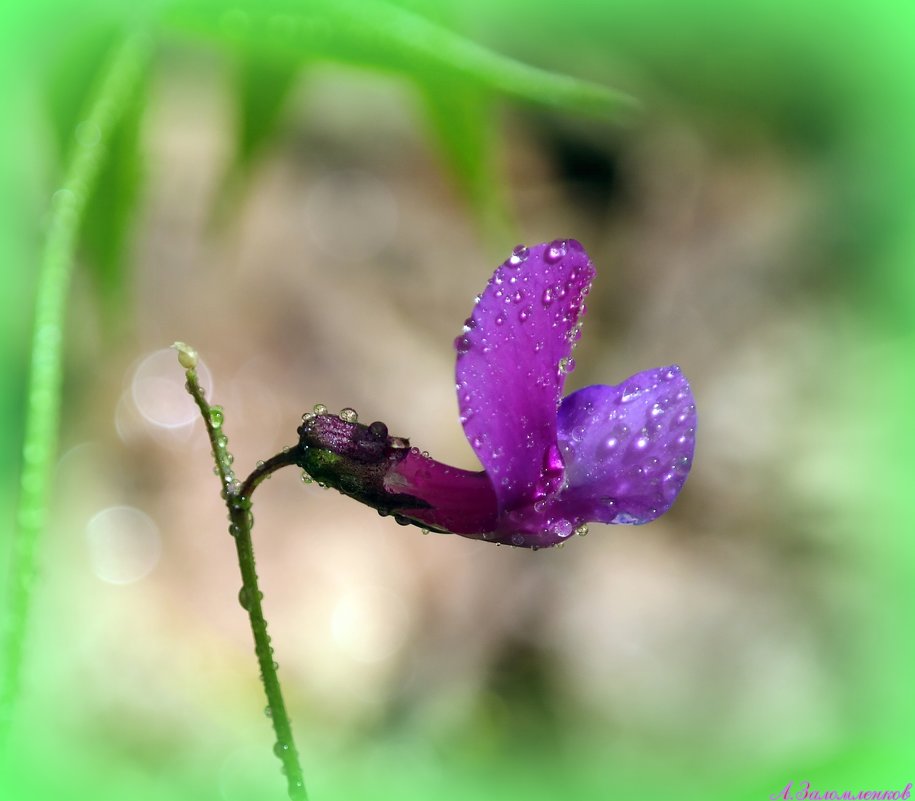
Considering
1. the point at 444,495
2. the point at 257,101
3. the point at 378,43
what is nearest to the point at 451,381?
→ the point at 257,101

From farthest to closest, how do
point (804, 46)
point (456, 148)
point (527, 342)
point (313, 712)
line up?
1. point (804, 46)
2. point (313, 712)
3. point (456, 148)
4. point (527, 342)

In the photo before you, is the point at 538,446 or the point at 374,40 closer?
the point at 538,446

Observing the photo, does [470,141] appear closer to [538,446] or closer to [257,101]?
[257,101]

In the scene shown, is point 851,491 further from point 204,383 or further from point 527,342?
point 527,342

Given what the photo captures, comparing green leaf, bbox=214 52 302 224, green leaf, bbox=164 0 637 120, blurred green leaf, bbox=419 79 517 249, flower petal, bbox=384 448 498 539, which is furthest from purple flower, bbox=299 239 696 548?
green leaf, bbox=214 52 302 224

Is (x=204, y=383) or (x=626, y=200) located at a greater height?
(x=626, y=200)

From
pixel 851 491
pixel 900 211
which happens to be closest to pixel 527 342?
pixel 851 491

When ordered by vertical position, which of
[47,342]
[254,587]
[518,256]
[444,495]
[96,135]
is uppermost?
[96,135]

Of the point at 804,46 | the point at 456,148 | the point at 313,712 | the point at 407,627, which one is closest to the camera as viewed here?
the point at 456,148
